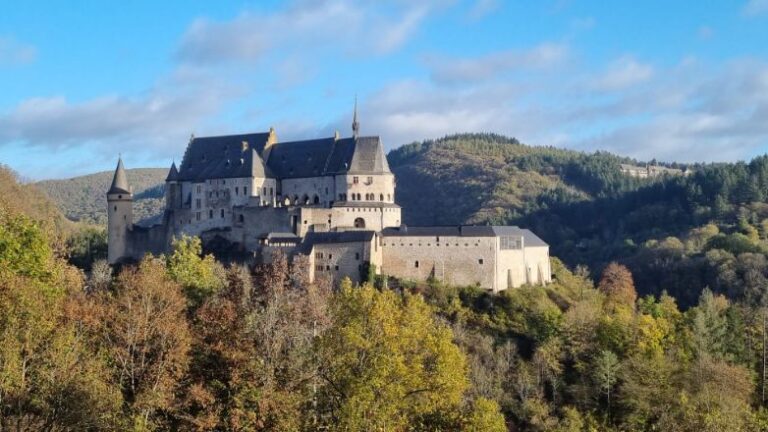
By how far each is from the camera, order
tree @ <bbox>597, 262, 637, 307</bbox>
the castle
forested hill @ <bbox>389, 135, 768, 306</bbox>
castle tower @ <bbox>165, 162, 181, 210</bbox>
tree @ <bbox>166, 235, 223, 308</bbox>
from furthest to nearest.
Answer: forested hill @ <bbox>389, 135, 768, 306</bbox> < castle tower @ <bbox>165, 162, 181, 210</bbox> < tree @ <bbox>597, 262, 637, 307</bbox> < the castle < tree @ <bbox>166, 235, 223, 308</bbox>

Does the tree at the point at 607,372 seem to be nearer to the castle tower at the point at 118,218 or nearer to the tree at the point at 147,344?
the tree at the point at 147,344

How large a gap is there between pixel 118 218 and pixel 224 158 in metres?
11.1

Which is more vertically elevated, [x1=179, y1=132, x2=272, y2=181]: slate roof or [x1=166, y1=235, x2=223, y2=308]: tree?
[x1=179, y1=132, x2=272, y2=181]: slate roof

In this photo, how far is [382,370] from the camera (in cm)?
3034

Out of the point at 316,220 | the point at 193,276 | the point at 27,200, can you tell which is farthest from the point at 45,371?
the point at 316,220

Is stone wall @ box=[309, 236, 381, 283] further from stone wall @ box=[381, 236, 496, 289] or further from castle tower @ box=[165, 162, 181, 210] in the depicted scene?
castle tower @ box=[165, 162, 181, 210]

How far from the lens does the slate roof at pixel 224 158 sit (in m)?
81.4

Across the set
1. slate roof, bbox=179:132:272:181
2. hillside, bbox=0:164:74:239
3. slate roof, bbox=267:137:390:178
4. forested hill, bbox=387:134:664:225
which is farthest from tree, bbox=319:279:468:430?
forested hill, bbox=387:134:664:225

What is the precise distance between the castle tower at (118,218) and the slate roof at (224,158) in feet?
17.8

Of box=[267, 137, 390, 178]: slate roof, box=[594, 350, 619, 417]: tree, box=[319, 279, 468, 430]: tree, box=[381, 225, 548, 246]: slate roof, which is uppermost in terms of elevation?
box=[267, 137, 390, 178]: slate roof

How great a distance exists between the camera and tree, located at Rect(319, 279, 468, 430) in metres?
29.6

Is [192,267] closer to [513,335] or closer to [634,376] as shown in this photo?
[513,335]

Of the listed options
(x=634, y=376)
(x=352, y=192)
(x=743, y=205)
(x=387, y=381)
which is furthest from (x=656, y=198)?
(x=387, y=381)

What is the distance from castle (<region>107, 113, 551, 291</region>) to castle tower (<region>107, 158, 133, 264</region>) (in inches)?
3.6
